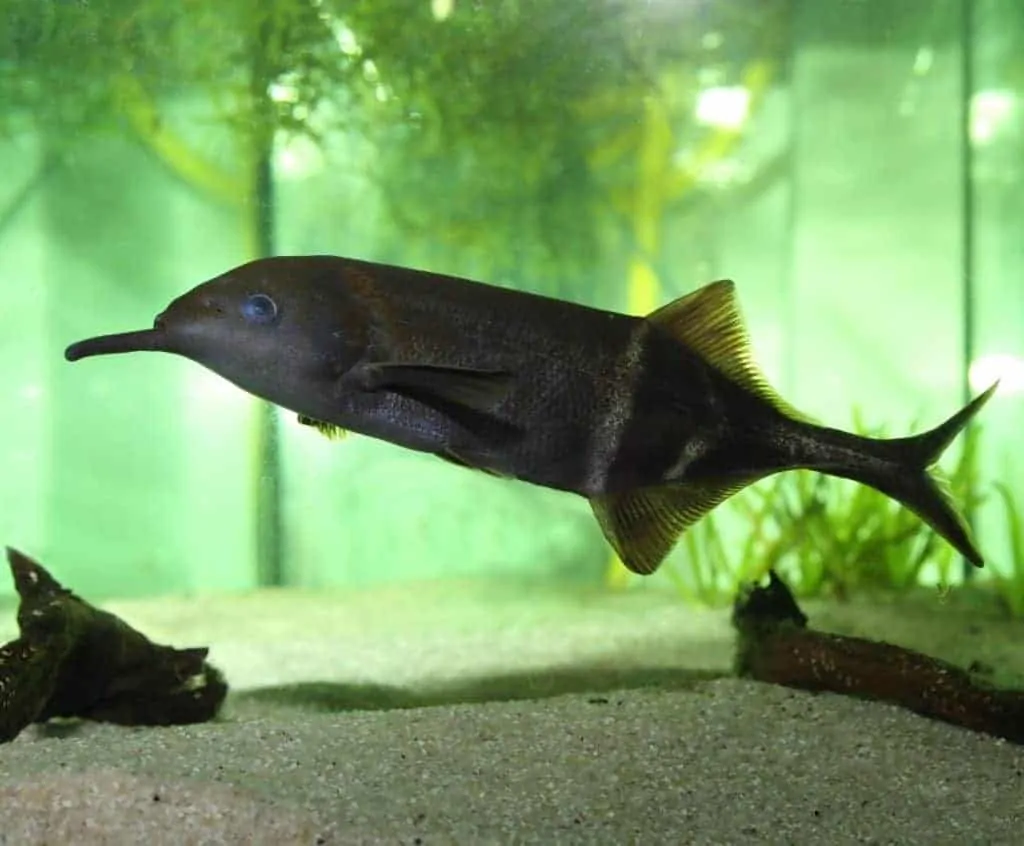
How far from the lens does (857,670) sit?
283 centimetres

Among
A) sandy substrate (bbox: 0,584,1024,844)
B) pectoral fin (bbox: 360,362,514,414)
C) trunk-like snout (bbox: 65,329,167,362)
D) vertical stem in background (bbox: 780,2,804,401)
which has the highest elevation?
vertical stem in background (bbox: 780,2,804,401)

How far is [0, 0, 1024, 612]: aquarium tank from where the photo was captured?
15.4 feet

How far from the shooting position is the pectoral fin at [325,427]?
2.13 metres

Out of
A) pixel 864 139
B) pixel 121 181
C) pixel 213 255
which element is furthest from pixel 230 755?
pixel 864 139

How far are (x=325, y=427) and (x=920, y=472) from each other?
132 cm

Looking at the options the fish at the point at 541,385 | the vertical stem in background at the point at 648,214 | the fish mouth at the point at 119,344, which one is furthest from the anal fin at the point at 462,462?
the vertical stem in background at the point at 648,214

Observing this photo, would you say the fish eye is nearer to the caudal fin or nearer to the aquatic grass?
the caudal fin

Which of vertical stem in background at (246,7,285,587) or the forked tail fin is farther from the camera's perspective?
vertical stem in background at (246,7,285,587)

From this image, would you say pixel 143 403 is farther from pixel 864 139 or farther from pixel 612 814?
pixel 864 139

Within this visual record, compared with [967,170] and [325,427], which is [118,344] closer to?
[325,427]

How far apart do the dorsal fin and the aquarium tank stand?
93.0 inches

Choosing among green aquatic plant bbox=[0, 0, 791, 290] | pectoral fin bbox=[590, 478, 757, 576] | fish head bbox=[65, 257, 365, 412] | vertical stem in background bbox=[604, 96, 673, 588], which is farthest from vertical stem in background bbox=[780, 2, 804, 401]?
fish head bbox=[65, 257, 365, 412]

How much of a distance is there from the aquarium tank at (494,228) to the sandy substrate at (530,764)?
1.20 m

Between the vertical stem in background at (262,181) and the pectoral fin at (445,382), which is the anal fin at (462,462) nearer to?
the pectoral fin at (445,382)
